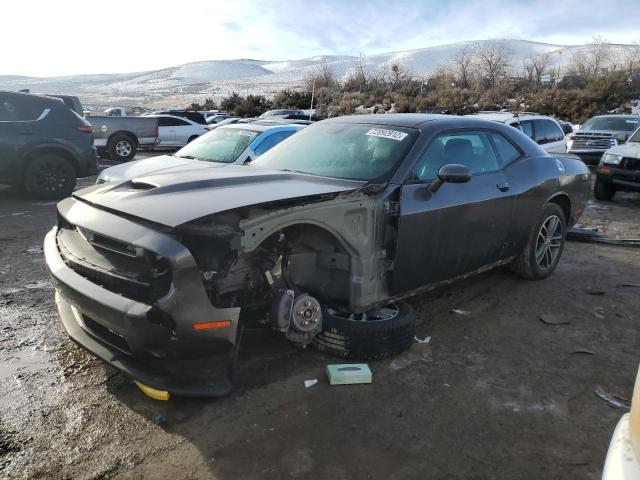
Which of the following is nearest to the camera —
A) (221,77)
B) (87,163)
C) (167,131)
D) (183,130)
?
(87,163)

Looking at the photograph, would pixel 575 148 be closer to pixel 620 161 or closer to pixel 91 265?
pixel 620 161

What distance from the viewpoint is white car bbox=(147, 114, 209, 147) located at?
58.0 ft

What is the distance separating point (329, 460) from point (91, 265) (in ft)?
5.51

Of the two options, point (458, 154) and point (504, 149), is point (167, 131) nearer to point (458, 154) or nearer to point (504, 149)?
point (504, 149)

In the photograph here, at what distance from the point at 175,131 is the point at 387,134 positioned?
15235 millimetres

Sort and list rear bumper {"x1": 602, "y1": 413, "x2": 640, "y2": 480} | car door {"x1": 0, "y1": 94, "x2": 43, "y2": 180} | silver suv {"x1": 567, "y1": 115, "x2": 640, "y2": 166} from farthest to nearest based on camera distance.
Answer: silver suv {"x1": 567, "y1": 115, "x2": 640, "y2": 166}
car door {"x1": 0, "y1": 94, "x2": 43, "y2": 180}
rear bumper {"x1": 602, "y1": 413, "x2": 640, "y2": 480}

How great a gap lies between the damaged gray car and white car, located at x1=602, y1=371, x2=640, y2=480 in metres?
1.84

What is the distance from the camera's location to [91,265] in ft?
9.54

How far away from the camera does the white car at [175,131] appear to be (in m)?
17.7

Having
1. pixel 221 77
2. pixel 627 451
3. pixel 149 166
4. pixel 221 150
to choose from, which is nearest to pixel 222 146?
pixel 221 150

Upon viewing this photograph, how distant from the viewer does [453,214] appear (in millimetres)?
3844

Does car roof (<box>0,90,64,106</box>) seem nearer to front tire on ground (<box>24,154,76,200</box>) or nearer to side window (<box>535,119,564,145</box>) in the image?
front tire on ground (<box>24,154,76,200</box>)

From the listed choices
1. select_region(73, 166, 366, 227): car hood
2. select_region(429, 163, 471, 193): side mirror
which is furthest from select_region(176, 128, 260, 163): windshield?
select_region(429, 163, 471, 193): side mirror

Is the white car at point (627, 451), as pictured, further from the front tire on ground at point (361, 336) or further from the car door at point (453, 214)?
the car door at point (453, 214)
